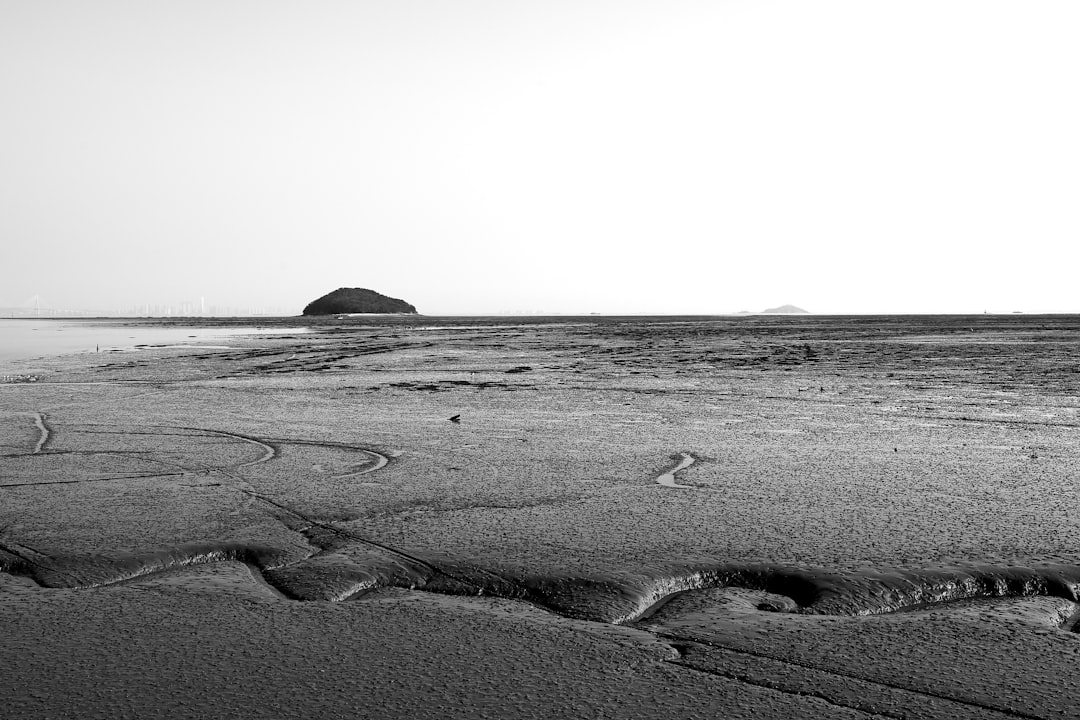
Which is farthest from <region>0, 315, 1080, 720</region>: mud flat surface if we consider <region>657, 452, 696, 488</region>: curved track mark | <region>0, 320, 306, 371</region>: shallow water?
<region>0, 320, 306, 371</region>: shallow water

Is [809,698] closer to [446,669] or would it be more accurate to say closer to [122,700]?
[446,669]

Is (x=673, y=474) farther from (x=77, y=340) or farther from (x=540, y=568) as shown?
(x=77, y=340)

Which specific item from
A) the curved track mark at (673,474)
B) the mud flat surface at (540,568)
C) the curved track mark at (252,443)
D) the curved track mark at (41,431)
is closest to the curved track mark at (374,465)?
the mud flat surface at (540,568)

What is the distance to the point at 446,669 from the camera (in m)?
2.81

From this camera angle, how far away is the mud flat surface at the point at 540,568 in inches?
105

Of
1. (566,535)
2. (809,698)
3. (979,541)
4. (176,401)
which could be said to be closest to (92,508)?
(566,535)

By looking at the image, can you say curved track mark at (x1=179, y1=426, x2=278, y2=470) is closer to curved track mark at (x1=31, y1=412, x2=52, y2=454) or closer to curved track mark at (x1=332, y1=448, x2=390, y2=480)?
curved track mark at (x1=332, y1=448, x2=390, y2=480)

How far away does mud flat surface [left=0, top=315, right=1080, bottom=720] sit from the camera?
2670 millimetres

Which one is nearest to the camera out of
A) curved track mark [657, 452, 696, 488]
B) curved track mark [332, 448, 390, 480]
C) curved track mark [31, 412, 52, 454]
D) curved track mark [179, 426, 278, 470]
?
curved track mark [657, 452, 696, 488]

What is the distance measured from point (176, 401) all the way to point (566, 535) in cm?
872

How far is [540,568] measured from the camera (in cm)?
395

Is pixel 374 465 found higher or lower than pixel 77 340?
higher

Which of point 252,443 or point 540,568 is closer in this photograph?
point 540,568

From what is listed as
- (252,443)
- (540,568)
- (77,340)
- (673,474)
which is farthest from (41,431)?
(77,340)
